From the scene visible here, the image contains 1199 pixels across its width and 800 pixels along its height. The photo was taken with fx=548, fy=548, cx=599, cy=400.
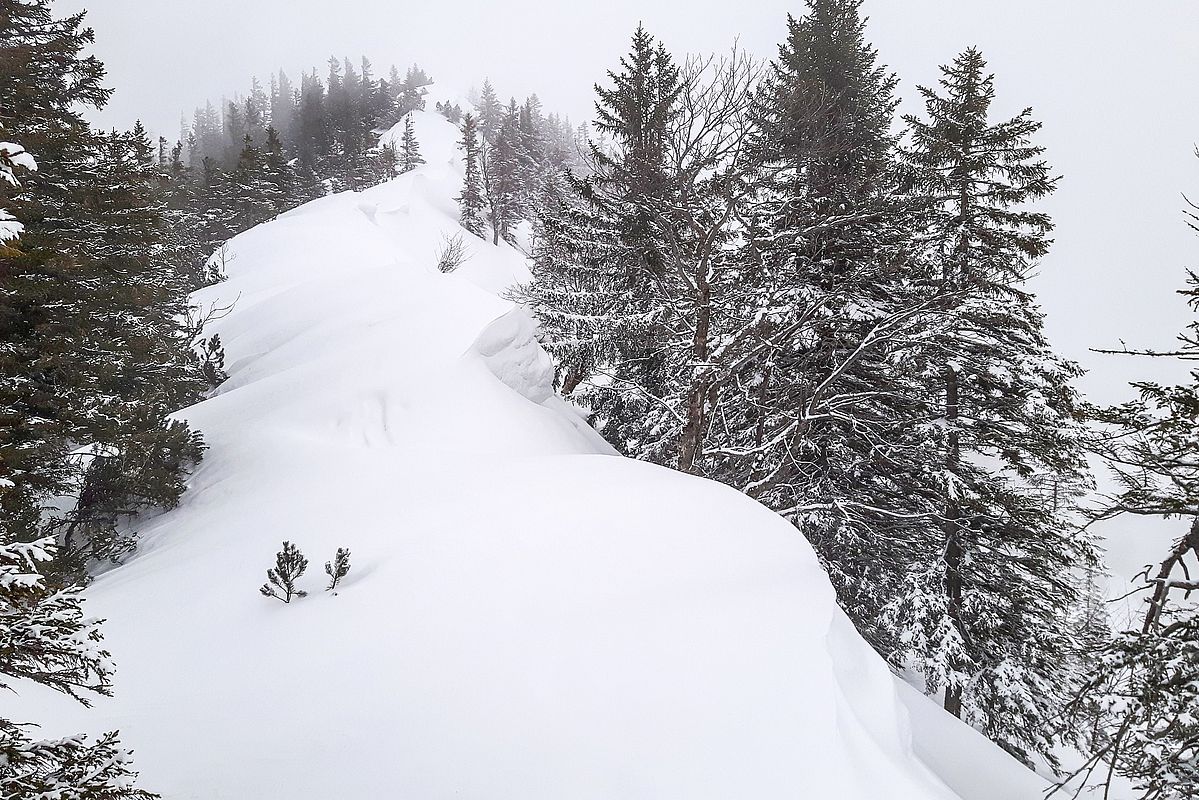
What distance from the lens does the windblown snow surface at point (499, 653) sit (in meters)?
3.48

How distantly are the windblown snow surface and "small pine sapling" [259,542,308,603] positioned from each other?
16cm

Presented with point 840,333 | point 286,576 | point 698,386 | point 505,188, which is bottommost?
point 286,576

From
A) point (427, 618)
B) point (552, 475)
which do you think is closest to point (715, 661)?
point (427, 618)

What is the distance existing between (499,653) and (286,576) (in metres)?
3.01

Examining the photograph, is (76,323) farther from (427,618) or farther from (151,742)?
(427,618)

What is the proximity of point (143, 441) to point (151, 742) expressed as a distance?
29.1 feet

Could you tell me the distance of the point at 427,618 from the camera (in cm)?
481

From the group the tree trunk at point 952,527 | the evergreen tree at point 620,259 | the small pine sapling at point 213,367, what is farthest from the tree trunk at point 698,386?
the small pine sapling at point 213,367

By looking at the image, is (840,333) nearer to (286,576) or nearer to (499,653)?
(499,653)

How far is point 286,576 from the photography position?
19.1ft

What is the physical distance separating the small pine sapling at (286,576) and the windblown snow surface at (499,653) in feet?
0.52

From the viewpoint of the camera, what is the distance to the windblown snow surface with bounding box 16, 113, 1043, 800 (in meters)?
3.48

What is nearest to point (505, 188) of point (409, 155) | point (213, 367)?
point (409, 155)

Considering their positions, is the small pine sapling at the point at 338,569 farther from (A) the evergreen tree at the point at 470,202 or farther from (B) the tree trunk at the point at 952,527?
(A) the evergreen tree at the point at 470,202
